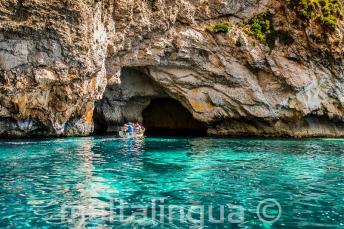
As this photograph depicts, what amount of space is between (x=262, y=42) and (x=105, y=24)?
14.0m

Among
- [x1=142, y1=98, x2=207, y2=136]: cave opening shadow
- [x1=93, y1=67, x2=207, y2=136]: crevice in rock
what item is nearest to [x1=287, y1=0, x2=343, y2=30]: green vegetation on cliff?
[x1=93, y1=67, x2=207, y2=136]: crevice in rock

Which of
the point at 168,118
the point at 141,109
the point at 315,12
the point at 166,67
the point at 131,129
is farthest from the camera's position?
the point at 168,118

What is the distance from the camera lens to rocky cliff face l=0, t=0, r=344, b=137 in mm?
28281

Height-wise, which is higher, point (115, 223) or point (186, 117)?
point (186, 117)

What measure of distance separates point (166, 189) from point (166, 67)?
24535 millimetres

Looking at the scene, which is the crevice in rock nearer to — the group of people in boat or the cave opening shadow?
the cave opening shadow

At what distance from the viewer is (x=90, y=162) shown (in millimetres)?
20422

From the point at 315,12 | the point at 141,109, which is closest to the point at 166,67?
the point at 141,109

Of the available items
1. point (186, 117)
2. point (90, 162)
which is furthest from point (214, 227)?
point (186, 117)

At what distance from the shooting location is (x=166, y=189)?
1420 cm

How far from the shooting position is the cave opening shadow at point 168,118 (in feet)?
161

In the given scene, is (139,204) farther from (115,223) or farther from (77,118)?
(77,118)

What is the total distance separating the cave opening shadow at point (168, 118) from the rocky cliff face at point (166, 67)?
4493 mm

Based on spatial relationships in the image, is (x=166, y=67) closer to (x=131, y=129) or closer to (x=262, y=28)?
(x=131, y=129)
